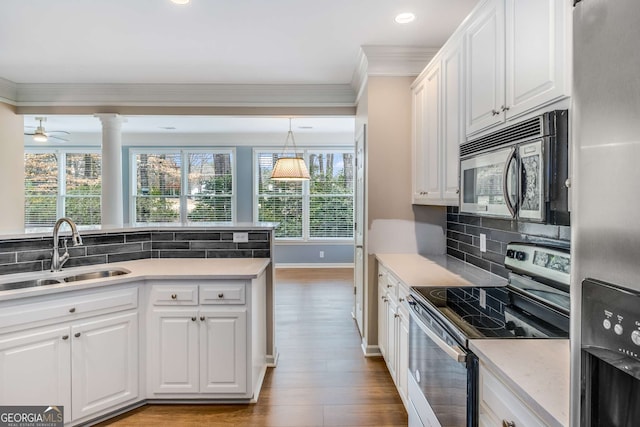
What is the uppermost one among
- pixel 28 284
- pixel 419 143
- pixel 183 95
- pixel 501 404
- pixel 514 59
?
pixel 183 95

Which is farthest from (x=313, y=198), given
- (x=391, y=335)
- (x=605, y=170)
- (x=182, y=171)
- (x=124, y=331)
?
(x=605, y=170)

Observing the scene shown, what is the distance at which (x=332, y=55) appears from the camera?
339 centimetres

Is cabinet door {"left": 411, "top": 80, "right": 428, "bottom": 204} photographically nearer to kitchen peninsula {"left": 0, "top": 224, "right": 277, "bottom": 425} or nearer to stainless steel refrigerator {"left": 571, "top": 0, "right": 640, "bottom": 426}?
kitchen peninsula {"left": 0, "top": 224, "right": 277, "bottom": 425}

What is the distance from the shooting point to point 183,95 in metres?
4.20

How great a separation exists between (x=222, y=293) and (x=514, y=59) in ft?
6.94

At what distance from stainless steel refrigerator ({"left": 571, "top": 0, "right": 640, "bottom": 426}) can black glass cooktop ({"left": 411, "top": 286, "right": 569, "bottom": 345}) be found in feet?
2.52

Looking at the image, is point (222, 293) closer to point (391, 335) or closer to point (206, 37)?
point (391, 335)

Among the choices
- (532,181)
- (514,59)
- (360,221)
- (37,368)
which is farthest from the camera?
(360,221)

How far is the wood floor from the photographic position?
2342 millimetres

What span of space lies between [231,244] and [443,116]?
1.92 metres

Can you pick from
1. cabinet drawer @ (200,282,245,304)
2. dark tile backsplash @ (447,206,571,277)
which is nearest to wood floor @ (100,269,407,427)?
cabinet drawer @ (200,282,245,304)

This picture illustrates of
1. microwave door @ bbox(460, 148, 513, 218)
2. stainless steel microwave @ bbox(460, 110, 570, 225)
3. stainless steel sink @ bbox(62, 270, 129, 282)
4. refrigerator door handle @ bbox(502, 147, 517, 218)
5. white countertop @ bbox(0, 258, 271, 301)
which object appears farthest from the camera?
stainless steel sink @ bbox(62, 270, 129, 282)

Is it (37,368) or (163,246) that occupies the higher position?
(163,246)

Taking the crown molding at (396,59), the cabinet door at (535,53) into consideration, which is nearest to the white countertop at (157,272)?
the cabinet door at (535,53)
